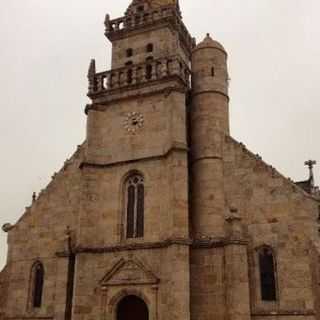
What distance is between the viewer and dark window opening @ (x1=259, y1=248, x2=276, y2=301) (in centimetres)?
2164

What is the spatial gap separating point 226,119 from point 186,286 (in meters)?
8.74

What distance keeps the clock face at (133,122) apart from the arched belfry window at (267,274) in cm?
851

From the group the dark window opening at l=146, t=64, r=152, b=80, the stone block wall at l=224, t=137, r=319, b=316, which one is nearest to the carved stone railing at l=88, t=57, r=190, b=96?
the dark window opening at l=146, t=64, r=152, b=80

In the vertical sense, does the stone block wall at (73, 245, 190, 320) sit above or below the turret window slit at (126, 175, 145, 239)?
below

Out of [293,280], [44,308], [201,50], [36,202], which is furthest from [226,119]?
[44,308]

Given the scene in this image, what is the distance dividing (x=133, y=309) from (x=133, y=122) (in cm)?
907

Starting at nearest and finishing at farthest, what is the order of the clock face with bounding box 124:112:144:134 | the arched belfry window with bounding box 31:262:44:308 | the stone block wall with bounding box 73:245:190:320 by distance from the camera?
the stone block wall with bounding box 73:245:190:320 < the clock face with bounding box 124:112:144:134 < the arched belfry window with bounding box 31:262:44:308

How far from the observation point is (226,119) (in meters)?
25.6

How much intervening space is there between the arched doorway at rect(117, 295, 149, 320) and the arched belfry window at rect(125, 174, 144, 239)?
290 centimetres

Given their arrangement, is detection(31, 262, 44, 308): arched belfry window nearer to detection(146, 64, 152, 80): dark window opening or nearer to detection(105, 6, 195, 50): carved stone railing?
detection(146, 64, 152, 80): dark window opening

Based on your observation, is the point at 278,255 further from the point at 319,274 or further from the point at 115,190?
the point at 115,190

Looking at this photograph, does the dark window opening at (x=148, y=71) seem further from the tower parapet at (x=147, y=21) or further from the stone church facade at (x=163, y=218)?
the tower parapet at (x=147, y=21)

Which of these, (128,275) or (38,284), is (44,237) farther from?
(128,275)

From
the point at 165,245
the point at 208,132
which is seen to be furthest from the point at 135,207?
the point at 208,132
